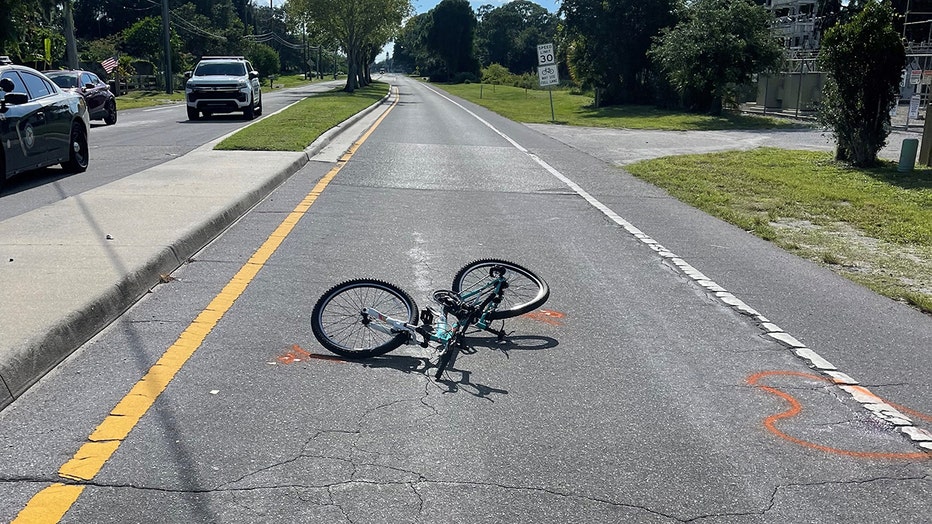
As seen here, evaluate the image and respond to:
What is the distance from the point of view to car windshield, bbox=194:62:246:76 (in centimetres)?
2928

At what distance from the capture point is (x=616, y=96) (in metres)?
47.2

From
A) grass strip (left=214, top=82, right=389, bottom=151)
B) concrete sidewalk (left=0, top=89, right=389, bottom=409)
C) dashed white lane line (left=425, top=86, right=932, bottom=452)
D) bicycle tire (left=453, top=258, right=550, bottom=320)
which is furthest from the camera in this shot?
grass strip (left=214, top=82, right=389, bottom=151)

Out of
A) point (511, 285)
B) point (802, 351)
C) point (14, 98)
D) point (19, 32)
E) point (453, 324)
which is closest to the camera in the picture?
point (802, 351)

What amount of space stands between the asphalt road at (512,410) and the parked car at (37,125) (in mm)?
5018

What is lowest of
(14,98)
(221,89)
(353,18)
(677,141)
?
(677,141)

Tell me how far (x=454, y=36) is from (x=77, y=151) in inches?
4586

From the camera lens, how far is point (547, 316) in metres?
6.47

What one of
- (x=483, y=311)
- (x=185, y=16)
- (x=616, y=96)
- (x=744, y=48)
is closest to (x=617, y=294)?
(x=483, y=311)

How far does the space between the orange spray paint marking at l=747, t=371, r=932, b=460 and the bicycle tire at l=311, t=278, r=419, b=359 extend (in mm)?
2167

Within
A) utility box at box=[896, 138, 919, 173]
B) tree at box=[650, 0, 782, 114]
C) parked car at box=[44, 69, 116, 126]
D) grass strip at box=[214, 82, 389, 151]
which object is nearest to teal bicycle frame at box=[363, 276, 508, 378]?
grass strip at box=[214, 82, 389, 151]

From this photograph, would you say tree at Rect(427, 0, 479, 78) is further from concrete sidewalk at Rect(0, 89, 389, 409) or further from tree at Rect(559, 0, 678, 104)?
concrete sidewalk at Rect(0, 89, 389, 409)

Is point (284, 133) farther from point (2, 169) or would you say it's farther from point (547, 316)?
point (547, 316)

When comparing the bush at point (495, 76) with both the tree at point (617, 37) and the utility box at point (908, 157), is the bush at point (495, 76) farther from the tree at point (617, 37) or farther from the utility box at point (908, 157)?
the utility box at point (908, 157)

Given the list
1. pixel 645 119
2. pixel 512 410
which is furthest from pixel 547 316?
pixel 645 119
